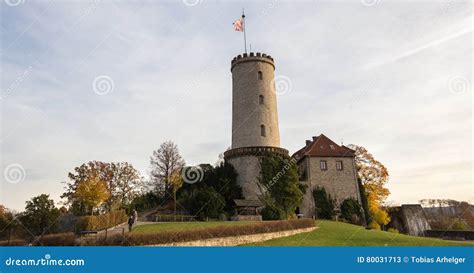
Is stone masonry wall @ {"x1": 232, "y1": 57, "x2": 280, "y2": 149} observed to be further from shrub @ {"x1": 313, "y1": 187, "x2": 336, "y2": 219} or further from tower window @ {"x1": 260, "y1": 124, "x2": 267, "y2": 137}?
shrub @ {"x1": 313, "y1": 187, "x2": 336, "y2": 219}

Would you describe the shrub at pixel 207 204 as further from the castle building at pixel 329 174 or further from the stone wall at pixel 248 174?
the castle building at pixel 329 174

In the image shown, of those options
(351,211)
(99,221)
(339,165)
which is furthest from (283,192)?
(99,221)

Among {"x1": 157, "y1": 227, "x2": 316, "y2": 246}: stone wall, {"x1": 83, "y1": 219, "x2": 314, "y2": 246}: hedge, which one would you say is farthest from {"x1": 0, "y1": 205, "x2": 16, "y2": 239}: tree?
{"x1": 157, "y1": 227, "x2": 316, "y2": 246}: stone wall

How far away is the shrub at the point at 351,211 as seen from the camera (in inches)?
1350

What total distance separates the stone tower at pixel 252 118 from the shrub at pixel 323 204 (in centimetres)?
572

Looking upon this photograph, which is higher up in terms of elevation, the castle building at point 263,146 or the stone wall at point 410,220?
the castle building at point 263,146

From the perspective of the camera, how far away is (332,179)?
3659 cm

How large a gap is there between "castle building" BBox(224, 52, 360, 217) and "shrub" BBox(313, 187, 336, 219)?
21.2 inches

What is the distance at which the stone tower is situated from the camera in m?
34.5

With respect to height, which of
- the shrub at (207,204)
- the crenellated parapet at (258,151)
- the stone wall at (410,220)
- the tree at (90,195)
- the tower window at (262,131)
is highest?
the tower window at (262,131)

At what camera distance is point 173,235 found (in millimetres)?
14602

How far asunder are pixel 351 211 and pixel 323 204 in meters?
3.11

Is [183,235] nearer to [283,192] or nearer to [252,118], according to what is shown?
[283,192]

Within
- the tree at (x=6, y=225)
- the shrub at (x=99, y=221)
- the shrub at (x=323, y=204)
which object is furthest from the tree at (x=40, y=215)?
the shrub at (x=323, y=204)
